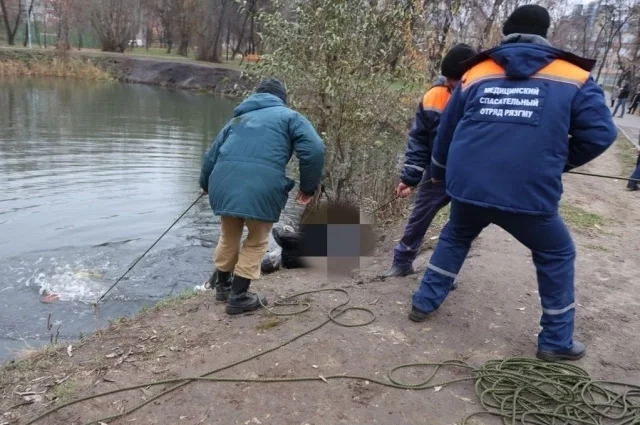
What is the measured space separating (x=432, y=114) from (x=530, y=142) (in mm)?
1246

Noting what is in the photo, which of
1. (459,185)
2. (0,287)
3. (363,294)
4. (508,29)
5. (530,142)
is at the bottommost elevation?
(0,287)

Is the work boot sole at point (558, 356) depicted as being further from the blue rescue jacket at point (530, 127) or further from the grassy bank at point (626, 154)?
the grassy bank at point (626, 154)

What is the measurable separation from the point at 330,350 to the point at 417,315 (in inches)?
29.9

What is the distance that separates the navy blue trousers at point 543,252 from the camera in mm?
3270

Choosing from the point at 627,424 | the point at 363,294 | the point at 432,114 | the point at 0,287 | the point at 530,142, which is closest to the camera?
the point at 627,424

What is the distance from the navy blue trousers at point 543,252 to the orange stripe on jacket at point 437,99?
100 cm

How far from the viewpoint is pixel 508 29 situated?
342 cm

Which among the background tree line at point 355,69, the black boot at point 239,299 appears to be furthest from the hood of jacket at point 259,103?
the background tree line at point 355,69

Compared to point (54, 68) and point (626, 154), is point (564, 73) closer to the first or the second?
point (626, 154)

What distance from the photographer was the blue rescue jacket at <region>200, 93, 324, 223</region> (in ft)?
12.6

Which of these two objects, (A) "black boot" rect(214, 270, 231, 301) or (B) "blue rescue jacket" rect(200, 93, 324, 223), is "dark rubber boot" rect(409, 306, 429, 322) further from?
(A) "black boot" rect(214, 270, 231, 301)

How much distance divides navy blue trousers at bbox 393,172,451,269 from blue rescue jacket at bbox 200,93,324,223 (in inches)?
39.8

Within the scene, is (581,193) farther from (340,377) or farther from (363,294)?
(340,377)

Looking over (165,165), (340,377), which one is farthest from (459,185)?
(165,165)
